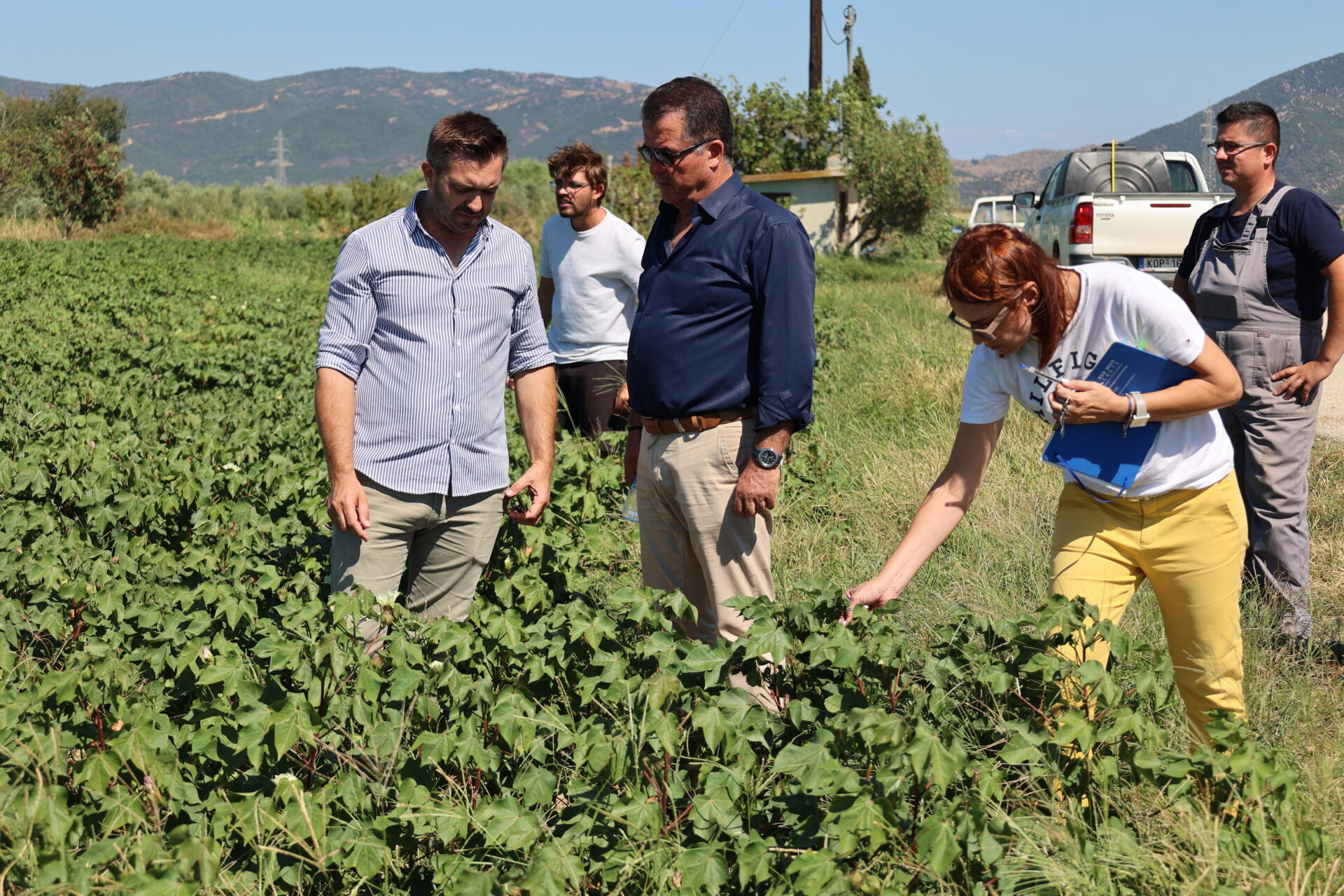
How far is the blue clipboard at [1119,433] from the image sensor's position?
98.3 inches

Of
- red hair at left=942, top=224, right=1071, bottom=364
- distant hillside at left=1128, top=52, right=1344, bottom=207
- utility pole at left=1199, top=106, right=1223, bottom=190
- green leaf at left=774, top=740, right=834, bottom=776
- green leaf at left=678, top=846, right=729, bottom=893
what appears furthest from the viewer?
distant hillside at left=1128, top=52, right=1344, bottom=207

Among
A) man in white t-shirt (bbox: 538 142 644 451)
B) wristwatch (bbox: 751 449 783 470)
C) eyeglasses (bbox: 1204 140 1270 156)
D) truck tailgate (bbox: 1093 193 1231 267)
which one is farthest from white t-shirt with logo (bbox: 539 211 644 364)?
truck tailgate (bbox: 1093 193 1231 267)

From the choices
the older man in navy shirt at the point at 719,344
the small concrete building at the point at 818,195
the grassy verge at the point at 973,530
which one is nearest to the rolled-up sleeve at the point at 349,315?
the older man in navy shirt at the point at 719,344

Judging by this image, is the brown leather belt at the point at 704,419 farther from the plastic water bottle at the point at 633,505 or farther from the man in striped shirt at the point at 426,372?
the man in striped shirt at the point at 426,372

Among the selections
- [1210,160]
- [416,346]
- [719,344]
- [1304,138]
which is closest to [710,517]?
[719,344]

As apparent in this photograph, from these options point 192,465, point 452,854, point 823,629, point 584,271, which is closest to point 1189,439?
point 823,629

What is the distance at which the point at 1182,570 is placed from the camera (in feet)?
8.55

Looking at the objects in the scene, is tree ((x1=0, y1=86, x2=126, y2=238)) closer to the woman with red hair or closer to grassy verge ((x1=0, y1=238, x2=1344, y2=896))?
grassy verge ((x1=0, y1=238, x2=1344, y2=896))

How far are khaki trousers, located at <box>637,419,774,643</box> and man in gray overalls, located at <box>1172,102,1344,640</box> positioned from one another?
184 cm

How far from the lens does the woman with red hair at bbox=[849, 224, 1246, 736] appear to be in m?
2.45

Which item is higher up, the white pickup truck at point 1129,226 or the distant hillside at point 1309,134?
the distant hillside at point 1309,134

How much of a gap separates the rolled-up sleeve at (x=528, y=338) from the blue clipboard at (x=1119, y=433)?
5.05 feet

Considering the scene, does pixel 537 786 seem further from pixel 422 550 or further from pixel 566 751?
pixel 422 550

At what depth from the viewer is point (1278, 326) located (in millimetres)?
3713
